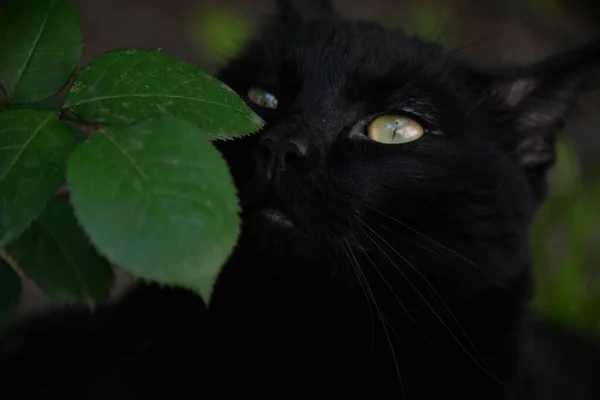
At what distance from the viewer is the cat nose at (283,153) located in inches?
29.9

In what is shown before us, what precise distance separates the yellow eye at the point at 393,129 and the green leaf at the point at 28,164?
430mm

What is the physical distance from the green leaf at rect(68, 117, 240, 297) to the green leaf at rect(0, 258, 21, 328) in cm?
21

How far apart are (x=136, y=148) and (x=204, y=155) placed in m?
0.05

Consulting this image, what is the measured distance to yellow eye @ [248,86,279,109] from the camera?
96 centimetres

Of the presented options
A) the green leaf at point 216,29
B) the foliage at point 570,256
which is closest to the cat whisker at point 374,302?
the foliage at point 570,256

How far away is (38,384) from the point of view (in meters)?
1.04

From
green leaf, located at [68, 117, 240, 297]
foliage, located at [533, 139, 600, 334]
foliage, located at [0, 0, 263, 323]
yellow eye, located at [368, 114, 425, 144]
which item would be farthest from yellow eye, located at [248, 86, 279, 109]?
foliage, located at [533, 139, 600, 334]

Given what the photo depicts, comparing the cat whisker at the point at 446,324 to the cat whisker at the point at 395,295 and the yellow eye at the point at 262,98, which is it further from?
the yellow eye at the point at 262,98

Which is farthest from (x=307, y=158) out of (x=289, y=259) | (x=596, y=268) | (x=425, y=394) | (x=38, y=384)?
(x=596, y=268)

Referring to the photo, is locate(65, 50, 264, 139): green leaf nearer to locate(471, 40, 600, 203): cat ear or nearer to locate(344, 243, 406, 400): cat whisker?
locate(344, 243, 406, 400): cat whisker

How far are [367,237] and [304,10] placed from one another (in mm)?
493

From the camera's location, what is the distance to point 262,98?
38.1 inches

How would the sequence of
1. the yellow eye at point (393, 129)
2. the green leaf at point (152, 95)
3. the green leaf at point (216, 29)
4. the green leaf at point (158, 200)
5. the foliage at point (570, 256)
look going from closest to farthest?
the green leaf at point (158, 200) → the green leaf at point (152, 95) → the yellow eye at point (393, 129) → the foliage at point (570, 256) → the green leaf at point (216, 29)

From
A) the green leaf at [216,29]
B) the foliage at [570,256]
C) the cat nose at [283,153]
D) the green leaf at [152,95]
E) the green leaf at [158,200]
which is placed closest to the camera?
the green leaf at [158,200]
